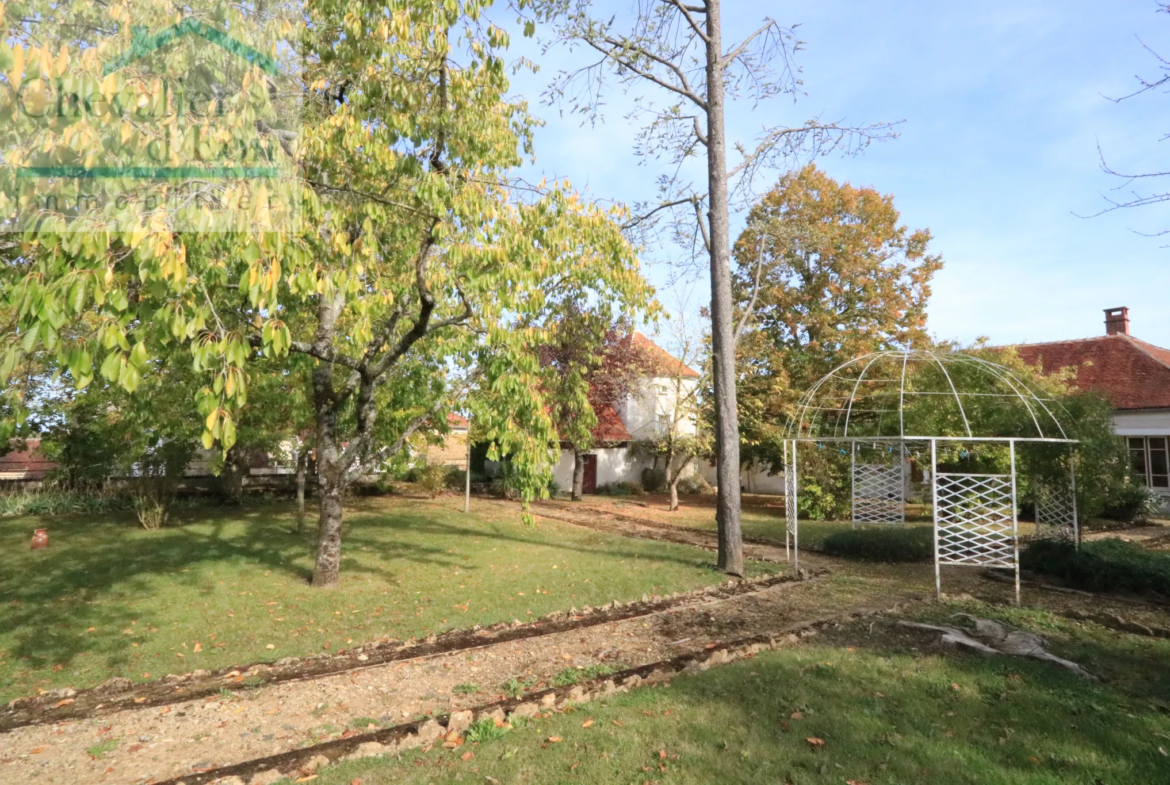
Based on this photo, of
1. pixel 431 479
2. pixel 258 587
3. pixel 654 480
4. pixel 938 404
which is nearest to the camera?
pixel 258 587

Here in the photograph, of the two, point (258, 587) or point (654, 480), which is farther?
point (654, 480)

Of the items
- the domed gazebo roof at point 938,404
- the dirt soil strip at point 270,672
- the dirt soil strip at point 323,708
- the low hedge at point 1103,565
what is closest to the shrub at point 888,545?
the low hedge at point 1103,565

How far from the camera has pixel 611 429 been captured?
28.6m

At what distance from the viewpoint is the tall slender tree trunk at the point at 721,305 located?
10820 millimetres

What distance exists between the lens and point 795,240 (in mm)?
13664

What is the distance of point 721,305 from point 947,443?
9.31 meters

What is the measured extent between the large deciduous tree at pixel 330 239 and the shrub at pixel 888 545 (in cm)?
682

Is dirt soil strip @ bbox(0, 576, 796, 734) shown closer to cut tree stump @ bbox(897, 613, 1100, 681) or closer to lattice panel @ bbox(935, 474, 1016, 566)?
cut tree stump @ bbox(897, 613, 1100, 681)

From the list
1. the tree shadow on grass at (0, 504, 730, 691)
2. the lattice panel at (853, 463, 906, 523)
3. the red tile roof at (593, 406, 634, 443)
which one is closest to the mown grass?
the lattice panel at (853, 463, 906, 523)

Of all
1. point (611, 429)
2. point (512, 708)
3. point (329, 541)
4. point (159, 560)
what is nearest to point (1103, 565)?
point (512, 708)

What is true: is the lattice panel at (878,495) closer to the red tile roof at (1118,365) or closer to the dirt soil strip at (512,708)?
the red tile roof at (1118,365)

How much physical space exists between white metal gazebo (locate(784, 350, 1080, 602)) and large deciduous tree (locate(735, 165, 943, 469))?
56.6 inches

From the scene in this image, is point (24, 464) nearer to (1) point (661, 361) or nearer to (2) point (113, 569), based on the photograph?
(2) point (113, 569)

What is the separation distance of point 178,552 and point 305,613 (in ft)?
17.3
